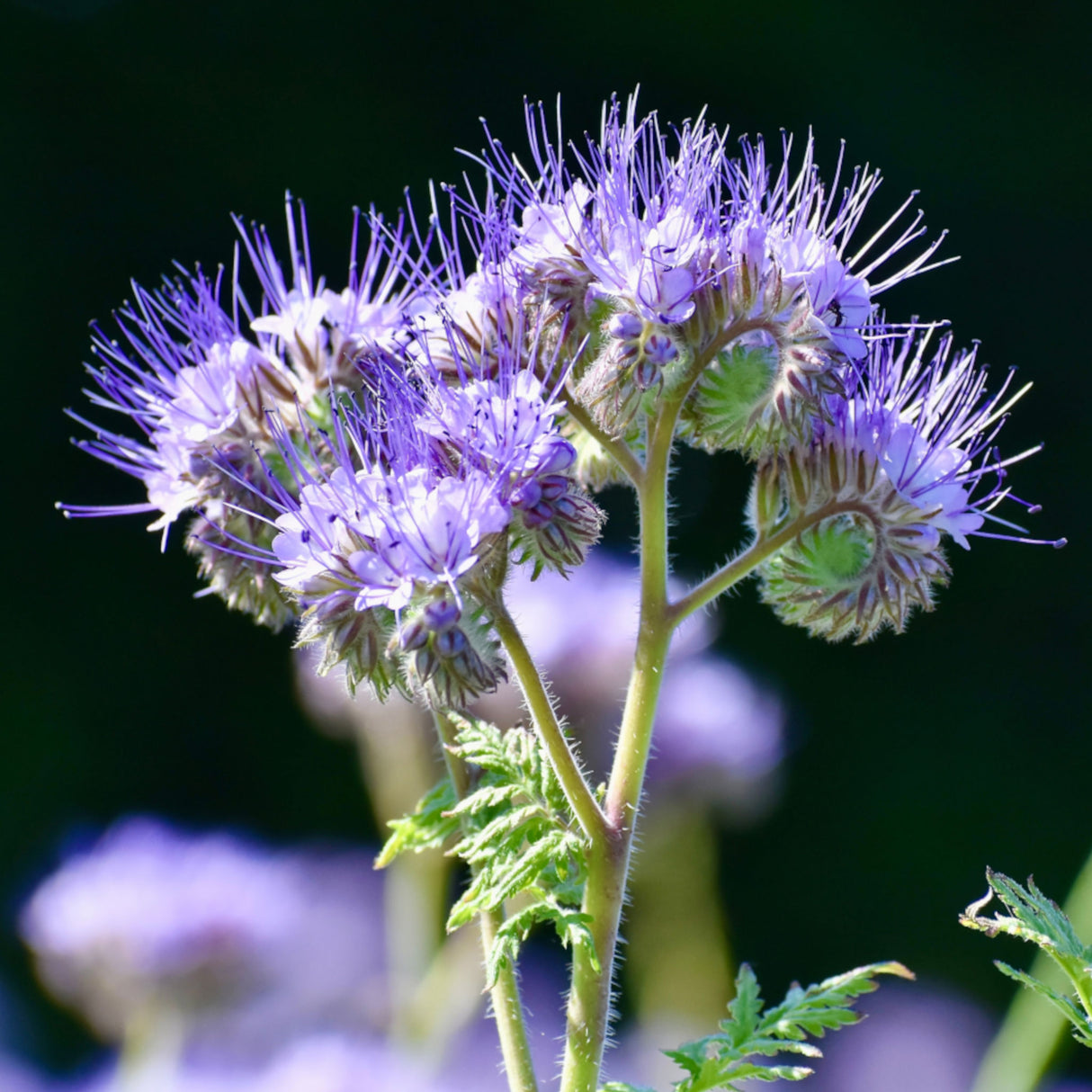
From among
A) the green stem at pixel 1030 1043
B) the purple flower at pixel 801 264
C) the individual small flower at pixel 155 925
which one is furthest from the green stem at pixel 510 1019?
the individual small flower at pixel 155 925

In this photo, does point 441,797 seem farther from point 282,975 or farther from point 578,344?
point 282,975

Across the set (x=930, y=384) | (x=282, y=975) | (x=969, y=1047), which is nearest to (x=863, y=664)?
(x=969, y=1047)

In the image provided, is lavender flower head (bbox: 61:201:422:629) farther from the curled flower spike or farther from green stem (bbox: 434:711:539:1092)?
the curled flower spike

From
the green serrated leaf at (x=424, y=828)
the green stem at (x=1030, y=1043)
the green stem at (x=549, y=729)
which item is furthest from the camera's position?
the green stem at (x=1030, y=1043)

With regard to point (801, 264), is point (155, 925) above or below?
below

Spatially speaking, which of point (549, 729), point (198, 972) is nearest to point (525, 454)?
point (549, 729)

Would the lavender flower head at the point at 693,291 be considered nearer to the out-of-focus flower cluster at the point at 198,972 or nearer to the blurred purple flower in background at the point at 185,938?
the out-of-focus flower cluster at the point at 198,972

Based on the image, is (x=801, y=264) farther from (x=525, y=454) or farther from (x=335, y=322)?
(x=335, y=322)
